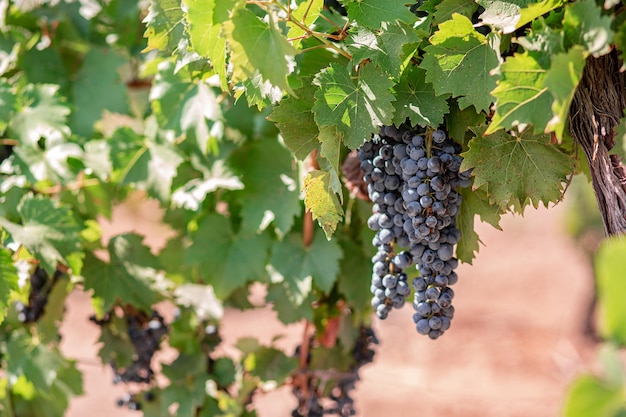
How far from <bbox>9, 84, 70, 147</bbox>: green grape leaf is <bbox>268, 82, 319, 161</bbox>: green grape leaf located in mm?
749

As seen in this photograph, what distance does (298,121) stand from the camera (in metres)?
1.18

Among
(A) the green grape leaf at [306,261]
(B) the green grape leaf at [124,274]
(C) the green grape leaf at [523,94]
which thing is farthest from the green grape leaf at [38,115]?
(C) the green grape leaf at [523,94]

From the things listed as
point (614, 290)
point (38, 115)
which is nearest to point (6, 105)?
point (38, 115)

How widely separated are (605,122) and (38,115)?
129 centimetres

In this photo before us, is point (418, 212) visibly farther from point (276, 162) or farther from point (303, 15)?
point (276, 162)

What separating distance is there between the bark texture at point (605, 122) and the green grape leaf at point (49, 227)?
1.10 meters

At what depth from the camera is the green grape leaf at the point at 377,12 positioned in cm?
109

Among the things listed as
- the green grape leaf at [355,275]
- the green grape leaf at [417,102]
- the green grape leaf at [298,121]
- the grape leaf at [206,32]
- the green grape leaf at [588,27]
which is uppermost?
the green grape leaf at [588,27]

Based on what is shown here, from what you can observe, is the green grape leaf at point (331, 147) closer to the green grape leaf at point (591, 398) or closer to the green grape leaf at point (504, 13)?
the green grape leaf at point (504, 13)

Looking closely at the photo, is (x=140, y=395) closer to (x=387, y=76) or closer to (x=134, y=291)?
(x=134, y=291)

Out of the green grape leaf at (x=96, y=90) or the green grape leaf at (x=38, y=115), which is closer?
the green grape leaf at (x=38, y=115)

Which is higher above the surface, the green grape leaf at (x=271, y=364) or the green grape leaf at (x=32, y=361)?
the green grape leaf at (x=271, y=364)

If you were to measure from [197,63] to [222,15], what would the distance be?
244 mm

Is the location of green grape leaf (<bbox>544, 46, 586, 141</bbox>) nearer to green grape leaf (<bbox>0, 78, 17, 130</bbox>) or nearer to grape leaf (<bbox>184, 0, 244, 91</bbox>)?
grape leaf (<bbox>184, 0, 244, 91</bbox>)
